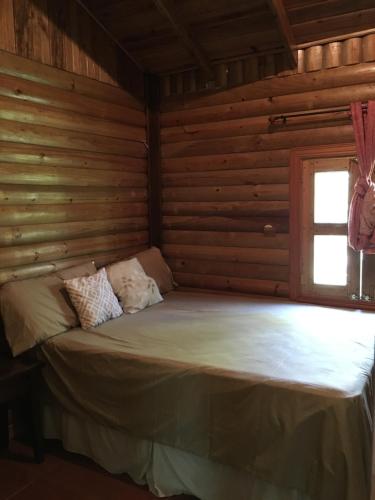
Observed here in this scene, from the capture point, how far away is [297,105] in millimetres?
3549

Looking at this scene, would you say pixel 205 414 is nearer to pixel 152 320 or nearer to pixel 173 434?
pixel 173 434

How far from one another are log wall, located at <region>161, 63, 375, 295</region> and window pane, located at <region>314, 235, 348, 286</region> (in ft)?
0.86

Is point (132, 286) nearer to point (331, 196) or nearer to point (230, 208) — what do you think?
point (230, 208)

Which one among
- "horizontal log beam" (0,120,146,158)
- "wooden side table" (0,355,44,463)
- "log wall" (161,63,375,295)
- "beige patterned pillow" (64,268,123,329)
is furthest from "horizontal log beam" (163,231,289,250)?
"wooden side table" (0,355,44,463)

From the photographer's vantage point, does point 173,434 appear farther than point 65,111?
No

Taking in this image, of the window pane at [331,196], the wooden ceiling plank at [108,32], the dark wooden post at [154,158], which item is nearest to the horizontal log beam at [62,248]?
the dark wooden post at [154,158]

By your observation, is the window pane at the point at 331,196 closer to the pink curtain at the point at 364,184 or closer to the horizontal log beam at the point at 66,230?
the pink curtain at the point at 364,184

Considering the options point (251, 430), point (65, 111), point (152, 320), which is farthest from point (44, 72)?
point (251, 430)

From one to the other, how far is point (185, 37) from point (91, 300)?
7.06 ft

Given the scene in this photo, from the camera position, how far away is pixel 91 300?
9.91 feet

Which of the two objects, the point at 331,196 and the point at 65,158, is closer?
the point at 65,158

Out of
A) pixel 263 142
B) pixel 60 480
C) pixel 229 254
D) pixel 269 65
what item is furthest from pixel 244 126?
pixel 60 480

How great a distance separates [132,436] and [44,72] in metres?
2.54

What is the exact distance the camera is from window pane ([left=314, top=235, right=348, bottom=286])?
11.6 feet
